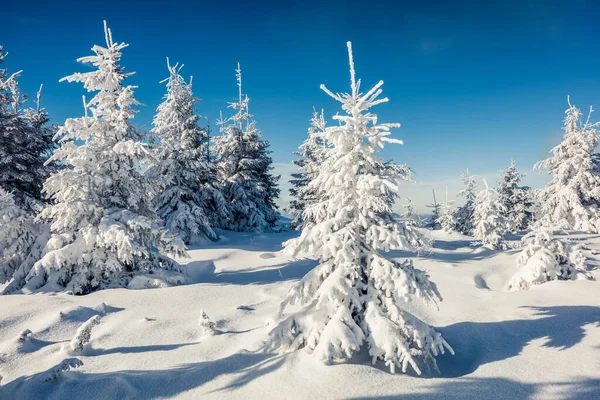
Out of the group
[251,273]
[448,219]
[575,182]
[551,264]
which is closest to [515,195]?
[448,219]

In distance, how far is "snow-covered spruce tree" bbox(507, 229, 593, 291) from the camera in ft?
33.6

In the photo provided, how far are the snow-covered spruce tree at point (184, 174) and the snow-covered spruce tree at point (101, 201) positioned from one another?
7498 millimetres

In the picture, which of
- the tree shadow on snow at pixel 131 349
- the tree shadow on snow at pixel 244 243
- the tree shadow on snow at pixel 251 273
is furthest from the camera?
the tree shadow on snow at pixel 244 243

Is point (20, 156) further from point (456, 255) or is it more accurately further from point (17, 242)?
point (456, 255)

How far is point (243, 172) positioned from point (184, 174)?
20.8 ft

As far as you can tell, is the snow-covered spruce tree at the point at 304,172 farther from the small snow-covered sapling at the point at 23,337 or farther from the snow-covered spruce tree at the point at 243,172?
the small snow-covered sapling at the point at 23,337

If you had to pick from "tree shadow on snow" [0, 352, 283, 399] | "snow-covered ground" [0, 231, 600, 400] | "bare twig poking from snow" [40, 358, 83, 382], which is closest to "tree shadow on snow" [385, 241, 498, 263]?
"snow-covered ground" [0, 231, 600, 400]

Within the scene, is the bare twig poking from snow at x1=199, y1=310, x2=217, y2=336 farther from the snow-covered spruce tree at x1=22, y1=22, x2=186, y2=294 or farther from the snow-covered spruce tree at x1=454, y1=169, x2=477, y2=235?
the snow-covered spruce tree at x1=454, y1=169, x2=477, y2=235

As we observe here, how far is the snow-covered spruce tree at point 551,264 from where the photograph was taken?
1023cm

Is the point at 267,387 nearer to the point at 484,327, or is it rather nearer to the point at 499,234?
the point at 484,327

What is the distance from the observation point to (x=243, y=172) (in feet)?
86.1

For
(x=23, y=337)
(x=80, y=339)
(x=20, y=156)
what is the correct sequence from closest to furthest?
1. (x=80, y=339)
2. (x=23, y=337)
3. (x=20, y=156)

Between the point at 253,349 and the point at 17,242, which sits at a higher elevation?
the point at 17,242

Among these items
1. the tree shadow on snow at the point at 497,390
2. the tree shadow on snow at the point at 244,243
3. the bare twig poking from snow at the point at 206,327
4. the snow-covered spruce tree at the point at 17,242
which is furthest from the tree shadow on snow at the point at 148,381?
the tree shadow on snow at the point at 244,243
